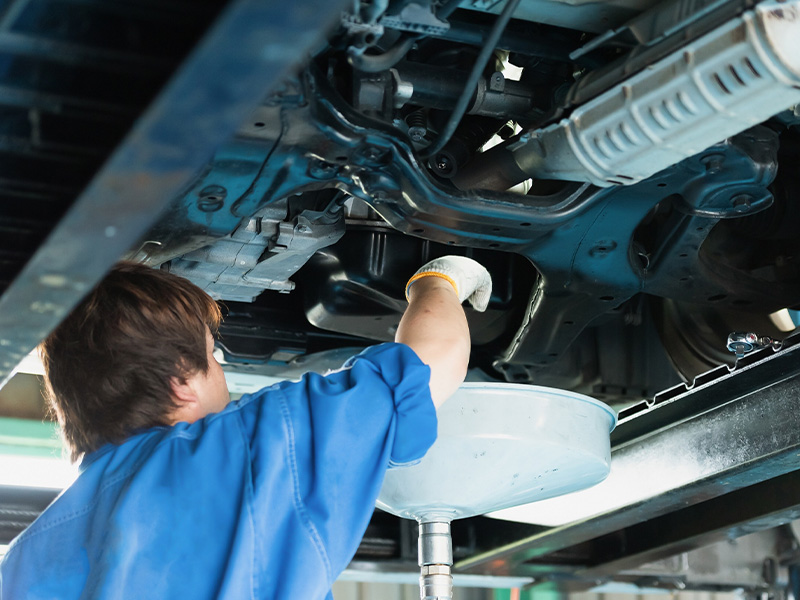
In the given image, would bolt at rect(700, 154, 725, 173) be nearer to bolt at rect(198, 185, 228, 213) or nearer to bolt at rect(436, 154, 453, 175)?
bolt at rect(436, 154, 453, 175)

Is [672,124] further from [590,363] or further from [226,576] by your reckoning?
[590,363]

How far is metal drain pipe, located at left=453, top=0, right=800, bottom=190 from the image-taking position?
1.20 m

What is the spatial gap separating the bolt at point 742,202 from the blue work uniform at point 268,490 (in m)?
0.70

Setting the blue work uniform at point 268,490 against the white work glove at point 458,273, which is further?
the white work glove at point 458,273

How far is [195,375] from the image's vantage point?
149 cm

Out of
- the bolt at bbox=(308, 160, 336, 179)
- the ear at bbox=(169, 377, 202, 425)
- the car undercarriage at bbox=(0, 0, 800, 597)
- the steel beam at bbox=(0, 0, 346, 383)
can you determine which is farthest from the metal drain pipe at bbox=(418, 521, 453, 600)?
the steel beam at bbox=(0, 0, 346, 383)

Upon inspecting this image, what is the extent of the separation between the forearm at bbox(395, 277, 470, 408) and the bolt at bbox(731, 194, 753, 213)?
0.53 meters

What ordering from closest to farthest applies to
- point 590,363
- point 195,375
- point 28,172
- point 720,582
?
point 28,172, point 195,375, point 590,363, point 720,582

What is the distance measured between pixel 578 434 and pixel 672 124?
2.04ft

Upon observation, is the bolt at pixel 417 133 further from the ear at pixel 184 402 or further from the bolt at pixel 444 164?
the ear at pixel 184 402

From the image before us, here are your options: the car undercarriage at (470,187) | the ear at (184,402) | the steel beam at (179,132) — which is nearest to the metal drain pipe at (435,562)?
the car undercarriage at (470,187)

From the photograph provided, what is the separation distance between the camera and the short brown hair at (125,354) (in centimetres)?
144

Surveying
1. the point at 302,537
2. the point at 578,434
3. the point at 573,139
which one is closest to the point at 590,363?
the point at 578,434

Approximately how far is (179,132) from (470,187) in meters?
0.91
